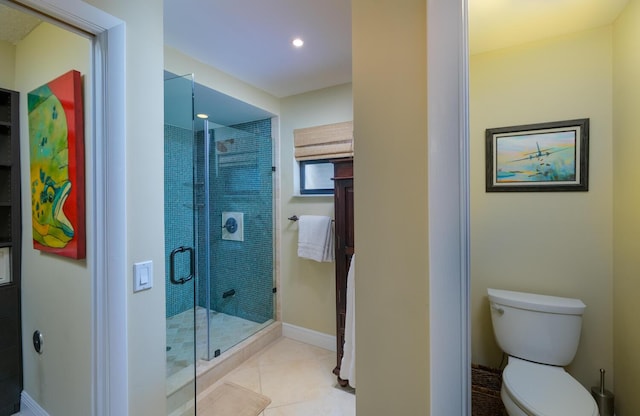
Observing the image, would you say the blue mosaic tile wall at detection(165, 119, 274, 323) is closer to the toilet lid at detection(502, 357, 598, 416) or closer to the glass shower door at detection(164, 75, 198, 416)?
the glass shower door at detection(164, 75, 198, 416)

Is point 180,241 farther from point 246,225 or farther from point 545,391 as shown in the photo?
point 545,391

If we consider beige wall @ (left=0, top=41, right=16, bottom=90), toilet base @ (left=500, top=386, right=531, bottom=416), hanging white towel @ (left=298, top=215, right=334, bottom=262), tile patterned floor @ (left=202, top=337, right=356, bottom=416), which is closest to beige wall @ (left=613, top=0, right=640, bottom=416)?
toilet base @ (left=500, top=386, right=531, bottom=416)

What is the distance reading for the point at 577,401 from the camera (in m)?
1.18

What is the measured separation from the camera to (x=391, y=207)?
0.72 metres

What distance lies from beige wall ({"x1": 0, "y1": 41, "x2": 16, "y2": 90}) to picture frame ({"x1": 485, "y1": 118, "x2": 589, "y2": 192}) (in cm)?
299

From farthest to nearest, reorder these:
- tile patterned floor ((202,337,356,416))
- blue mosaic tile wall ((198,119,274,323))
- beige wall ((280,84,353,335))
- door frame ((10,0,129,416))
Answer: blue mosaic tile wall ((198,119,274,323)), beige wall ((280,84,353,335)), tile patterned floor ((202,337,356,416)), door frame ((10,0,129,416))

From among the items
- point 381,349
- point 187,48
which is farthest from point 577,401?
point 187,48

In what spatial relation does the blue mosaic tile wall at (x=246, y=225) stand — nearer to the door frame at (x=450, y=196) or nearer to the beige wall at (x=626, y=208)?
the door frame at (x=450, y=196)

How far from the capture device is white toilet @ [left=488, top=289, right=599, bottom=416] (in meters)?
1.21

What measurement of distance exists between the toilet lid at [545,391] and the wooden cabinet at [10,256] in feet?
9.50

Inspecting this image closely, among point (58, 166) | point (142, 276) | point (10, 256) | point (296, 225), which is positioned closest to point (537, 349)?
point (296, 225)

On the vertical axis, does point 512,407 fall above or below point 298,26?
below

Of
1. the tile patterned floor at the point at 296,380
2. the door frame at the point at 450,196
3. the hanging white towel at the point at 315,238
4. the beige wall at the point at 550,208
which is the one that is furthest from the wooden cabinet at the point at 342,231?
the door frame at the point at 450,196

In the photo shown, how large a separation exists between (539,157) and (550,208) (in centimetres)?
32
